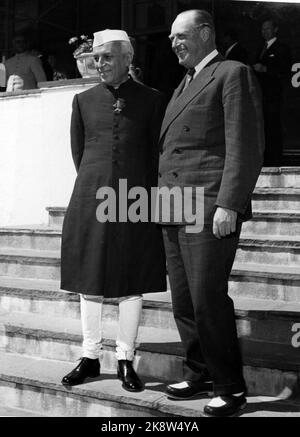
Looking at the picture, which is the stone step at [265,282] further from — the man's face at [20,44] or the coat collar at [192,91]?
the man's face at [20,44]

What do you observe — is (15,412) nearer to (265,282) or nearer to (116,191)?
(116,191)

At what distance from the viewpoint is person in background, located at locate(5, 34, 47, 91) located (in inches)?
270

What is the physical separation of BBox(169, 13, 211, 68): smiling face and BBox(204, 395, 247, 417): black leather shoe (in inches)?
62.5

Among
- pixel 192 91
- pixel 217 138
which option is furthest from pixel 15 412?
pixel 192 91

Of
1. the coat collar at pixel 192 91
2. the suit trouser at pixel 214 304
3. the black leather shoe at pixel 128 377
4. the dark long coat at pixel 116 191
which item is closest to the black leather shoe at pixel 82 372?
the black leather shoe at pixel 128 377

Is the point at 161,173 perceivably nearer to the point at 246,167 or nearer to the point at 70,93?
the point at 246,167

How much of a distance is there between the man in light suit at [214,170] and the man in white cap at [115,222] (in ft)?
0.90

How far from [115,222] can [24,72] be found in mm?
4212

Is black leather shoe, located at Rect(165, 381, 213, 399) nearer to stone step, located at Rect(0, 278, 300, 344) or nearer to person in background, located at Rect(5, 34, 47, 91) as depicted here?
stone step, located at Rect(0, 278, 300, 344)

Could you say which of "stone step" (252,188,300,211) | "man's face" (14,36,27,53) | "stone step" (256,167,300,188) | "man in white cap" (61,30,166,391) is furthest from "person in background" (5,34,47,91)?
"man in white cap" (61,30,166,391)

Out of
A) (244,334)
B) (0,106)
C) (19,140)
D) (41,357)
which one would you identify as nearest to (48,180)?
(19,140)

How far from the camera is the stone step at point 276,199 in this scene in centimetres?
495

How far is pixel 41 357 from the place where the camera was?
3801 mm

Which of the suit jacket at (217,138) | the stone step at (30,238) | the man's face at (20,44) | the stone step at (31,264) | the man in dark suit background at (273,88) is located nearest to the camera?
the suit jacket at (217,138)
